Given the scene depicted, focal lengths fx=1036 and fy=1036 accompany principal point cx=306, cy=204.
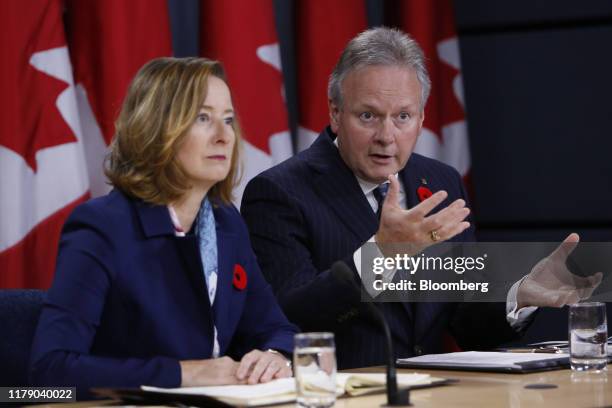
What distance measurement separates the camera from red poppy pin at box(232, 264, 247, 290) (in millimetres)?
2369

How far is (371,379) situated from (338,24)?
2.21 meters

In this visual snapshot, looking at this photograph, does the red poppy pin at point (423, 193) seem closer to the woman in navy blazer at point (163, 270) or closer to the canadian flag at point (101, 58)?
the woman in navy blazer at point (163, 270)

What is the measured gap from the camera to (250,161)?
3.51m

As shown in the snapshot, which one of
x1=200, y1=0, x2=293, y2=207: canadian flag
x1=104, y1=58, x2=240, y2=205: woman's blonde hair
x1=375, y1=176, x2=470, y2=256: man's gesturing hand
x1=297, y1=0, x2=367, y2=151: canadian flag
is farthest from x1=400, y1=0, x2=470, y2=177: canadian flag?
x1=104, y1=58, x2=240, y2=205: woman's blonde hair

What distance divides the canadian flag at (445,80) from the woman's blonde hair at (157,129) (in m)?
2.03

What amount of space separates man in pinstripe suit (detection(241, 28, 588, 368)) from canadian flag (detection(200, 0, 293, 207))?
0.48 metres

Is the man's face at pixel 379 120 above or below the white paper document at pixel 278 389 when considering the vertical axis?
above

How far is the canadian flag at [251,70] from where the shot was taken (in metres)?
3.51

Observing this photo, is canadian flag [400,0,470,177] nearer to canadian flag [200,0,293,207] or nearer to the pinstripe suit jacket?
canadian flag [200,0,293,207]

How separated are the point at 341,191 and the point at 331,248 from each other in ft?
0.59

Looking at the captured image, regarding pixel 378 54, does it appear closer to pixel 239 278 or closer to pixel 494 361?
pixel 239 278

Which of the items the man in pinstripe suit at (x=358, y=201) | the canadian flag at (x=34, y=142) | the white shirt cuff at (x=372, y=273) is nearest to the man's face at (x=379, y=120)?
the man in pinstripe suit at (x=358, y=201)

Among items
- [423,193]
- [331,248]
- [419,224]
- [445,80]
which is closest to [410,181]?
[423,193]

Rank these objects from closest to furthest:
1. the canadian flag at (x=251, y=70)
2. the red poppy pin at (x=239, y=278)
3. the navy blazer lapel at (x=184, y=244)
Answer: the navy blazer lapel at (x=184, y=244) < the red poppy pin at (x=239, y=278) < the canadian flag at (x=251, y=70)
